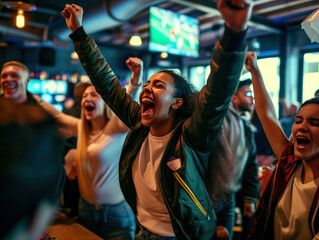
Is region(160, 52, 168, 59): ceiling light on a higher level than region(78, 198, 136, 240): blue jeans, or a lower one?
higher

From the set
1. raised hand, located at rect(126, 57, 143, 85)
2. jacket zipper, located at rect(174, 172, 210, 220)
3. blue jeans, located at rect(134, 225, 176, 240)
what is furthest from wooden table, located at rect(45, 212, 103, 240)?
raised hand, located at rect(126, 57, 143, 85)

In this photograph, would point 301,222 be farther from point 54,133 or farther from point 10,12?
point 10,12

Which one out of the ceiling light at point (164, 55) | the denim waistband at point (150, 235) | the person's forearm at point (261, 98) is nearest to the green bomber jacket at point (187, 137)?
the denim waistband at point (150, 235)

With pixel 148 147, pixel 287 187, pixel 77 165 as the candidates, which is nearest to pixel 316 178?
pixel 287 187

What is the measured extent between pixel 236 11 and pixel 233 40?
0.27ft

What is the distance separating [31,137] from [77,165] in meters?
1.69

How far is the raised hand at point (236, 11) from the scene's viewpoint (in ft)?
2.74

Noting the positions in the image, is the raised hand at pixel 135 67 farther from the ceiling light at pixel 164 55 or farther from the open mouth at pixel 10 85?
the ceiling light at pixel 164 55

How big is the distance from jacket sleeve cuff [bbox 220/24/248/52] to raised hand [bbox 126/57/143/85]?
0.81 meters

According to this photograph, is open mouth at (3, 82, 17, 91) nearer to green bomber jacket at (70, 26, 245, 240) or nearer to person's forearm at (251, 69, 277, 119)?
green bomber jacket at (70, 26, 245, 240)

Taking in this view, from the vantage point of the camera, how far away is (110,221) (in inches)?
73.3

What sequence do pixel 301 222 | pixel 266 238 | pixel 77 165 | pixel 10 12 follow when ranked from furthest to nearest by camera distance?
pixel 10 12 < pixel 77 165 < pixel 266 238 < pixel 301 222

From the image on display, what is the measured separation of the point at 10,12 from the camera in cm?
564

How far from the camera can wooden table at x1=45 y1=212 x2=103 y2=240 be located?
154 cm
